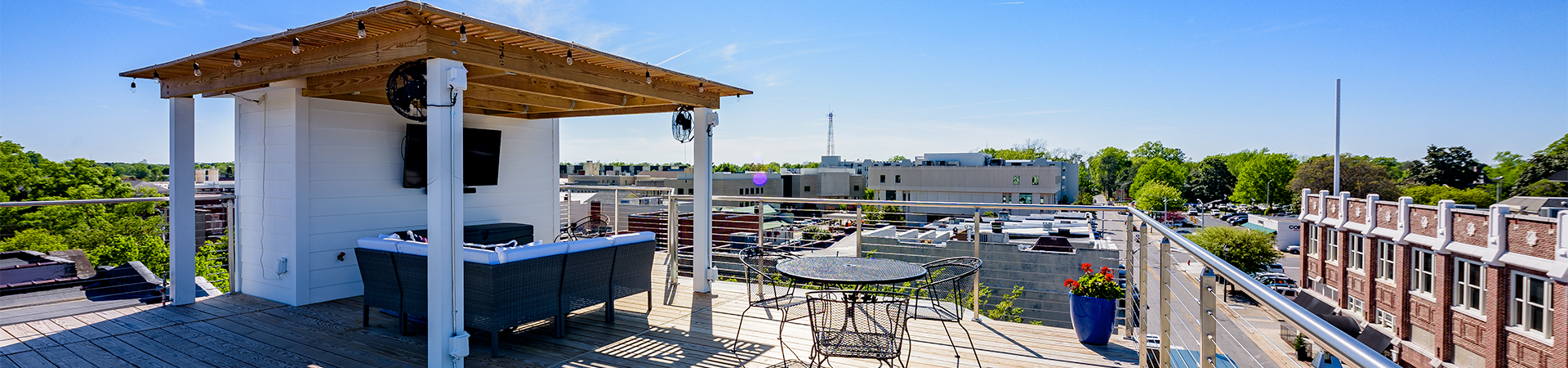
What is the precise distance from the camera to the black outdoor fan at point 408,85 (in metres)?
3.55

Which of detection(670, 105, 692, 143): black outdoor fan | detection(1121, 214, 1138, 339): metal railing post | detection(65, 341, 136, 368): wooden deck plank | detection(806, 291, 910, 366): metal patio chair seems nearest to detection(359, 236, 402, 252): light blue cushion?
detection(65, 341, 136, 368): wooden deck plank

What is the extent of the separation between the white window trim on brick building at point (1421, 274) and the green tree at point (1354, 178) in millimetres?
31833

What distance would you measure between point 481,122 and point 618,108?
4.22 feet

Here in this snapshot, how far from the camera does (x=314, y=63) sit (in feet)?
12.6

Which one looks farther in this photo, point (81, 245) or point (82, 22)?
point (81, 245)

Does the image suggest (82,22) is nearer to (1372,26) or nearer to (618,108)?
(618,108)

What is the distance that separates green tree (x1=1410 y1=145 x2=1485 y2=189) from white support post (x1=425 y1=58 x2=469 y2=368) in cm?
6925

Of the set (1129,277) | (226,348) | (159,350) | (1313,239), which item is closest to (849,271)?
(1129,277)

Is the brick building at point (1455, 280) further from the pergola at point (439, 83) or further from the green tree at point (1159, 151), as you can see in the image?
the green tree at point (1159, 151)

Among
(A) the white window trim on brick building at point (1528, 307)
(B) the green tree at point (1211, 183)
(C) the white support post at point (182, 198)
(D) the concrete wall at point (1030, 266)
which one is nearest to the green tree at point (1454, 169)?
(B) the green tree at point (1211, 183)

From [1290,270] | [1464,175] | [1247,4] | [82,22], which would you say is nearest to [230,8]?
[82,22]

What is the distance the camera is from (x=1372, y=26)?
141 feet

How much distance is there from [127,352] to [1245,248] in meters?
36.4

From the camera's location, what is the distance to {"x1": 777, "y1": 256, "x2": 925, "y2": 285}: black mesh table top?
3.12m
